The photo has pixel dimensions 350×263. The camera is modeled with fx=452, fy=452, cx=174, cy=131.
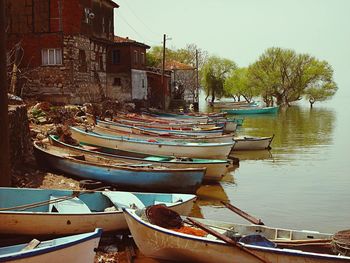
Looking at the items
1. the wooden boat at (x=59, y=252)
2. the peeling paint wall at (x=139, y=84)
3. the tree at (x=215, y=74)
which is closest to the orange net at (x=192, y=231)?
the wooden boat at (x=59, y=252)

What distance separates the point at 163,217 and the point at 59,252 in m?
3.06

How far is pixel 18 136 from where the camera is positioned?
49.6 feet

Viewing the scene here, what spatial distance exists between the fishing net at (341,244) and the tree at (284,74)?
65.1 meters

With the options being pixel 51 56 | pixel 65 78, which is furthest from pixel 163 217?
pixel 51 56

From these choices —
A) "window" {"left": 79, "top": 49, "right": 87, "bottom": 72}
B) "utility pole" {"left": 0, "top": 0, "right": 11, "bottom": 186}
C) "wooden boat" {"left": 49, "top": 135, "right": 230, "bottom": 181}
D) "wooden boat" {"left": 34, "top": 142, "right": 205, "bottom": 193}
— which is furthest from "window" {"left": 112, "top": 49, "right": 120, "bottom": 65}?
"utility pole" {"left": 0, "top": 0, "right": 11, "bottom": 186}

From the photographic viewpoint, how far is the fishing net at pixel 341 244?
785 cm

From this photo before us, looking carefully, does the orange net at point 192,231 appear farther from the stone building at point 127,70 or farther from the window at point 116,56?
the window at point 116,56

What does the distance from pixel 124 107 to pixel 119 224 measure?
1084 inches

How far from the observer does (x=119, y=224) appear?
9.78m

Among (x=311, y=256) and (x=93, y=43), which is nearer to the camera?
(x=311, y=256)

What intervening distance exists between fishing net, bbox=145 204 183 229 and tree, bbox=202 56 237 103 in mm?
70288

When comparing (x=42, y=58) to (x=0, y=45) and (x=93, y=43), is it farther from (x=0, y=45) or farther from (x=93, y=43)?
(x=0, y=45)

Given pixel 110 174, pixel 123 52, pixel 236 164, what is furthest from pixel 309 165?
pixel 123 52

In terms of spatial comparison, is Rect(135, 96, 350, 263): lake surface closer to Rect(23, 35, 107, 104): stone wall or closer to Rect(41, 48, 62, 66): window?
Rect(23, 35, 107, 104): stone wall
